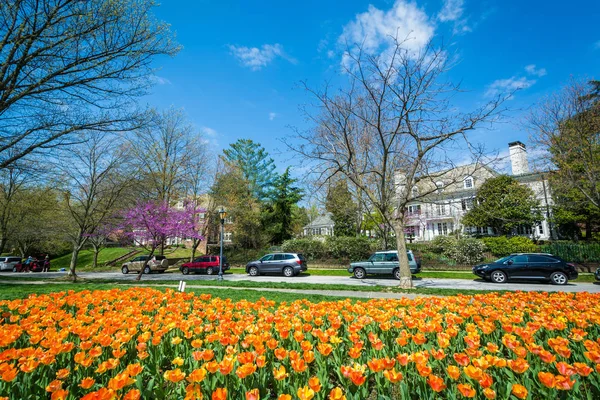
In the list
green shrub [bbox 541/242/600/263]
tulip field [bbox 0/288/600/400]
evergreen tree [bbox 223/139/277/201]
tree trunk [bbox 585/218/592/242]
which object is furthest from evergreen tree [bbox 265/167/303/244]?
tulip field [bbox 0/288/600/400]

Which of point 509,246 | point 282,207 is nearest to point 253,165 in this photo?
point 282,207

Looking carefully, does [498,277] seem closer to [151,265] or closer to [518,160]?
[151,265]

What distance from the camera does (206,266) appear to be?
1005 inches

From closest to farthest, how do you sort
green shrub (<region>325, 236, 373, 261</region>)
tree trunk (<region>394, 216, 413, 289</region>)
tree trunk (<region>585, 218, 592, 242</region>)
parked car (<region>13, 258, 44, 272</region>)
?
1. tree trunk (<region>394, 216, 413, 289</region>)
2. green shrub (<region>325, 236, 373, 261</region>)
3. tree trunk (<region>585, 218, 592, 242</region>)
4. parked car (<region>13, 258, 44, 272</region>)

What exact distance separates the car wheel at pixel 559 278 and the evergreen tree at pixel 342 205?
1182 cm

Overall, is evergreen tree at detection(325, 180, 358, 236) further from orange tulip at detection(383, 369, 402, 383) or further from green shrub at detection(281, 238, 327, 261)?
orange tulip at detection(383, 369, 402, 383)

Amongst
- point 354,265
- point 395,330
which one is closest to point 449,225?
point 354,265

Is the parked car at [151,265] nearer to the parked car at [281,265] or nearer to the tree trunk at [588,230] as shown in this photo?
the parked car at [281,265]

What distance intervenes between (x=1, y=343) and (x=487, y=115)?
13925 mm

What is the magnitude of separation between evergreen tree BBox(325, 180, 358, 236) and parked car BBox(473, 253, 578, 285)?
9.54 metres

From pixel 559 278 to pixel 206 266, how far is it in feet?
77.9

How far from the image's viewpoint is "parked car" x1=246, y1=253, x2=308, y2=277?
857 inches

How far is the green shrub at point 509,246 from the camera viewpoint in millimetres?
23500

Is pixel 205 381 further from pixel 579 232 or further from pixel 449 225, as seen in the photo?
pixel 449 225
